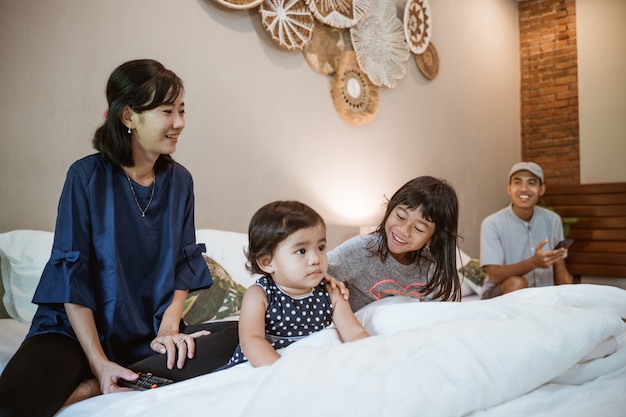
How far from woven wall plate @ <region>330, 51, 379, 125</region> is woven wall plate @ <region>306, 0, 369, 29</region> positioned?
0.20m

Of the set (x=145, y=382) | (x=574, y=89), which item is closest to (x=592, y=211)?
(x=574, y=89)

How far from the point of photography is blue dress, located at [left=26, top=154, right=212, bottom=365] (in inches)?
53.4

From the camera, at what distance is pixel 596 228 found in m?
4.71

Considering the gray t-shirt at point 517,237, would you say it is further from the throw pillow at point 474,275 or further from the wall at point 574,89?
the wall at point 574,89

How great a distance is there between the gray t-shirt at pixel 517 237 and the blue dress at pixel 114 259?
7.25 feet

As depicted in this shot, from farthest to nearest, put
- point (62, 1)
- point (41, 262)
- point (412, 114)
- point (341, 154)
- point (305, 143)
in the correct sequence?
point (412, 114) < point (341, 154) < point (305, 143) < point (62, 1) < point (41, 262)

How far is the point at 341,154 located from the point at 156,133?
212 centimetres

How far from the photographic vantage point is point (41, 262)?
1903mm

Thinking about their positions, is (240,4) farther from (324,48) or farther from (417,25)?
(417,25)

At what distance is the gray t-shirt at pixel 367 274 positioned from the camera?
179 cm

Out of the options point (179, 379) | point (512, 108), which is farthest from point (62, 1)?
point (512, 108)

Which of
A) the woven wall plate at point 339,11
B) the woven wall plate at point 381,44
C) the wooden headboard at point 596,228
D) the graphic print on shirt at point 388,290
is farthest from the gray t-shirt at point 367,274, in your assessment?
the wooden headboard at point 596,228

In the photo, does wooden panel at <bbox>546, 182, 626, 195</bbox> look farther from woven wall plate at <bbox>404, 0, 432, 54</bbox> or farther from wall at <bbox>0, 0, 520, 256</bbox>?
woven wall plate at <bbox>404, 0, 432, 54</bbox>

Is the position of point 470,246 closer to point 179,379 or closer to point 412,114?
point 412,114
